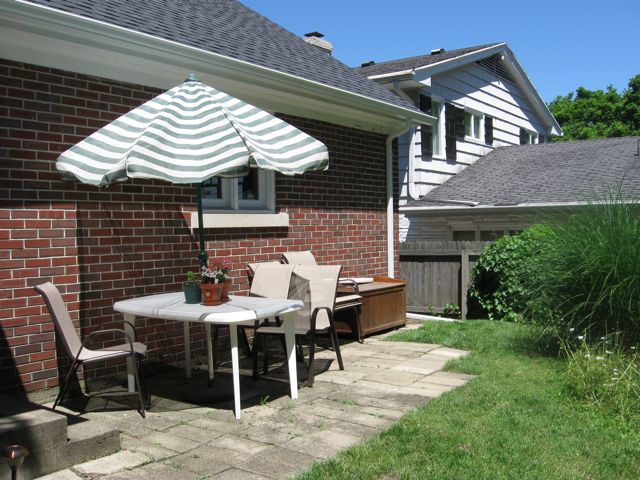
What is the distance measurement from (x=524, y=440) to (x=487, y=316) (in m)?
6.81

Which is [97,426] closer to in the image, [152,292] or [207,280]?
[207,280]

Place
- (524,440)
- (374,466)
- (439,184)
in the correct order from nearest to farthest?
(374,466) → (524,440) → (439,184)

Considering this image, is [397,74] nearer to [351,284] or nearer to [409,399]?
[351,284]

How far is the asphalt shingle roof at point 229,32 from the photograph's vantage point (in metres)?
6.30

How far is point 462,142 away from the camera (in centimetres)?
1595

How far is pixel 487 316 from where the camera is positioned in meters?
10.9

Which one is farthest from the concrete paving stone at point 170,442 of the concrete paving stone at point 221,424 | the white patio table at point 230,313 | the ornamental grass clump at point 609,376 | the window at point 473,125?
the window at point 473,125

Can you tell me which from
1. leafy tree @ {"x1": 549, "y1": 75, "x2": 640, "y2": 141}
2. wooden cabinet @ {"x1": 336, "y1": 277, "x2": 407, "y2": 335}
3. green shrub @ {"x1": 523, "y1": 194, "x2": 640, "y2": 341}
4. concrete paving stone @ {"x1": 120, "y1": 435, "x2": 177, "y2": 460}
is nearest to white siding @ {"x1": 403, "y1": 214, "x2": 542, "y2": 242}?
wooden cabinet @ {"x1": 336, "y1": 277, "x2": 407, "y2": 335}

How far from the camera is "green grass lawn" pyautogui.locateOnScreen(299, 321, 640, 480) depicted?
3730 mm

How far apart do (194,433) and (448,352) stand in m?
3.72

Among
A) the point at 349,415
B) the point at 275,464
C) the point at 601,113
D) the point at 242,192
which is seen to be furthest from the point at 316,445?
the point at 601,113

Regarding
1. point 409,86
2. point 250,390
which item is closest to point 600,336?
point 250,390

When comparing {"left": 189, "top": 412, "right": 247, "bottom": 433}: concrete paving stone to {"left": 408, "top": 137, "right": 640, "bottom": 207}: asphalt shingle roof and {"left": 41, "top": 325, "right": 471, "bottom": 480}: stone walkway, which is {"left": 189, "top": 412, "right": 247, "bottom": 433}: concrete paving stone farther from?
{"left": 408, "top": 137, "right": 640, "bottom": 207}: asphalt shingle roof

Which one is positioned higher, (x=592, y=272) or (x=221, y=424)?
(x=592, y=272)
